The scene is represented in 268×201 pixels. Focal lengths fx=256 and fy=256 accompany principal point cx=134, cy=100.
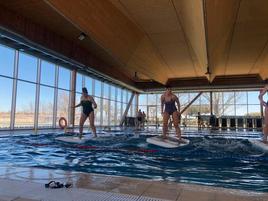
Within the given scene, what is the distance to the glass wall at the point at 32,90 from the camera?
1234 cm

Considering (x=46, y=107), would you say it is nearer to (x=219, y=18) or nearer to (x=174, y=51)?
(x=174, y=51)

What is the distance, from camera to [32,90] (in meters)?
14.0

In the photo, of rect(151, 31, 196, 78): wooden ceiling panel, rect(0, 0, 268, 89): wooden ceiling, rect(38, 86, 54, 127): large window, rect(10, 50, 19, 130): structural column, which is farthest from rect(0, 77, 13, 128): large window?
rect(151, 31, 196, 78): wooden ceiling panel

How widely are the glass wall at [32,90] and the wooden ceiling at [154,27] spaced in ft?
8.26

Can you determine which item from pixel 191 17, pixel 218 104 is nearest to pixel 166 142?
pixel 191 17

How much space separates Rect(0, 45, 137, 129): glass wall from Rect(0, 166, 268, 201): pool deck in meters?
10.7

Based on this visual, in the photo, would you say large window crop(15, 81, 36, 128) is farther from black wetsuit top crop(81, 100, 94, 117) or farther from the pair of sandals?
the pair of sandals

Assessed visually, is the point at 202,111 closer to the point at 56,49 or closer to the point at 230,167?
the point at 56,49

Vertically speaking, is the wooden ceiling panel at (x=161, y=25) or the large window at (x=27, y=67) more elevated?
the wooden ceiling panel at (x=161, y=25)

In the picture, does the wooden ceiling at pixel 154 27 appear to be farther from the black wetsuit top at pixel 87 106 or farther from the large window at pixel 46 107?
the large window at pixel 46 107

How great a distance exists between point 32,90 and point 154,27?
7774 mm

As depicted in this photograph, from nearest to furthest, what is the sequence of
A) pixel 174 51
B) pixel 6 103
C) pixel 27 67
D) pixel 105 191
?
pixel 105 191, pixel 6 103, pixel 27 67, pixel 174 51

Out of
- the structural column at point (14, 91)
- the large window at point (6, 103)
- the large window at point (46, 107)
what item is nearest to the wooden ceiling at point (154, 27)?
the structural column at point (14, 91)

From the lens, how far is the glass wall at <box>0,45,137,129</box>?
486 inches
